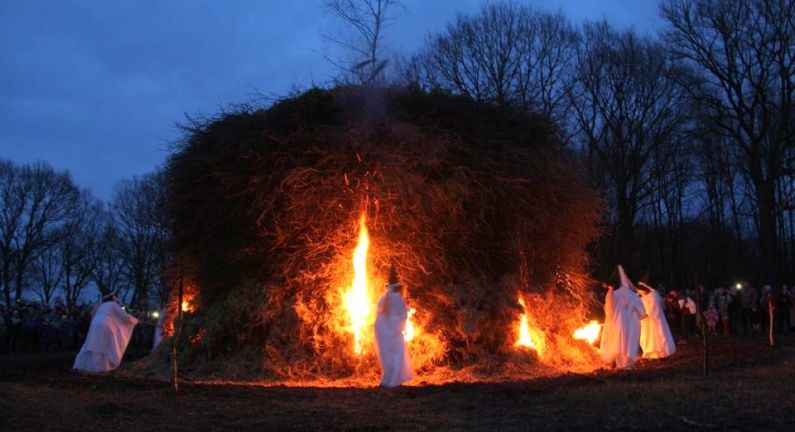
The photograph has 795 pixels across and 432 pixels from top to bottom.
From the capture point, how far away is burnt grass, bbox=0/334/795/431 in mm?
8062

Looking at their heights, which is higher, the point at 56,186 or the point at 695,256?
the point at 56,186

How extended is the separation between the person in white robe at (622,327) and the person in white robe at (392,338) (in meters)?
4.72

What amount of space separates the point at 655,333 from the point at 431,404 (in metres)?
→ 9.01

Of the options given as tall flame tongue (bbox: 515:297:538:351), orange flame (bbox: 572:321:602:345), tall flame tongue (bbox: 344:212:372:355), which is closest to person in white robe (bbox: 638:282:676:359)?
orange flame (bbox: 572:321:602:345)

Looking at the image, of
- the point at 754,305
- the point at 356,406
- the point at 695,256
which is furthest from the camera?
the point at 695,256

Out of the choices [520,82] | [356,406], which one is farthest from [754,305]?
[356,406]

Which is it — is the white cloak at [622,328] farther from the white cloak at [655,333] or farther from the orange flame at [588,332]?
the white cloak at [655,333]

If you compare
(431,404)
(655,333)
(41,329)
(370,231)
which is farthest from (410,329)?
(41,329)

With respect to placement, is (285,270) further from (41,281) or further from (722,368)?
(41,281)

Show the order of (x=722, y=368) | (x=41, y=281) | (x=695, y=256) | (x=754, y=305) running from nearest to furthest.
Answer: (x=722, y=368) < (x=754, y=305) < (x=695, y=256) < (x=41, y=281)

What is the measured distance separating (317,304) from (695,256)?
38799 millimetres

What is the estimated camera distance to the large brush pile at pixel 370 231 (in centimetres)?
1371

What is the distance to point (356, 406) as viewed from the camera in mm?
9562

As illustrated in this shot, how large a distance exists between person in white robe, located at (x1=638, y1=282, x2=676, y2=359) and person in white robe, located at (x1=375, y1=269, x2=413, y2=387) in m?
7.19
